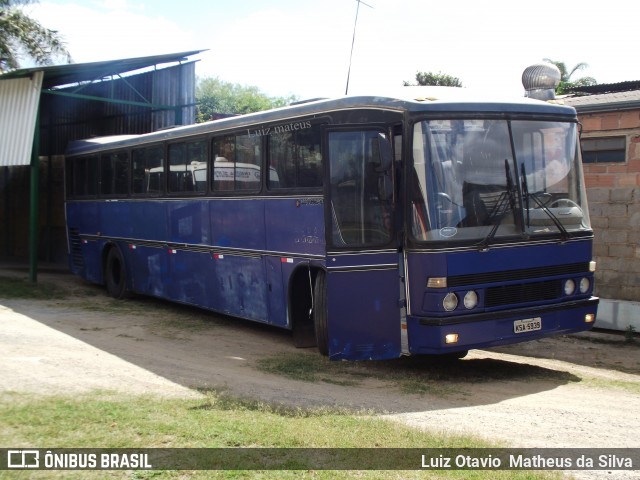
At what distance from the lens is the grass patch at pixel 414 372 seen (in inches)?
329

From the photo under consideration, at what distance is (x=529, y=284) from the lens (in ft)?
27.8

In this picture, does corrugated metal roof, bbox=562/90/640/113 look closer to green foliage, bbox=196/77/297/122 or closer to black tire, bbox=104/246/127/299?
black tire, bbox=104/246/127/299

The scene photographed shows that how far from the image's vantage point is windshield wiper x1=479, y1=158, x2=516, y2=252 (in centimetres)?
804

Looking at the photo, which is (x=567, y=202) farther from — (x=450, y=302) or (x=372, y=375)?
(x=372, y=375)

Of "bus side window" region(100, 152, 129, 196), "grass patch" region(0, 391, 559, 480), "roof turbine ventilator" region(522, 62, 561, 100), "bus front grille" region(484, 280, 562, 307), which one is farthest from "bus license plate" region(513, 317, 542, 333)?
"bus side window" region(100, 152, 129, 196)

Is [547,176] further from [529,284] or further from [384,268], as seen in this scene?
[384,268]

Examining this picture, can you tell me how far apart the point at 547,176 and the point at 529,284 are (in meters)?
1.24

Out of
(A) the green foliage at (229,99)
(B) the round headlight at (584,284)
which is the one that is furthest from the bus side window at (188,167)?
(A) the green foliage at (229,99)

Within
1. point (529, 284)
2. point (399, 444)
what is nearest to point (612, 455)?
point (399, 444)

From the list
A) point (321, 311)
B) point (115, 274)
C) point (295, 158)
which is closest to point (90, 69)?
point (115, 274)

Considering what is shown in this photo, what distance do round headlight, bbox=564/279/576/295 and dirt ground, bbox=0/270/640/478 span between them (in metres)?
0.99

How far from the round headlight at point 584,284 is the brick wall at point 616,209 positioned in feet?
11.0

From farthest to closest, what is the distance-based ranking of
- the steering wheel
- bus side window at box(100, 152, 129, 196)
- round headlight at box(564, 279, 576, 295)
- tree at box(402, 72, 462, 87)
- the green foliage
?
the green foliage, tree at box(402, 72, 462, 87), bus side window at box(100, 152, 129, 196), round headlight at box(564, 279, 576, 295), the steering wheel

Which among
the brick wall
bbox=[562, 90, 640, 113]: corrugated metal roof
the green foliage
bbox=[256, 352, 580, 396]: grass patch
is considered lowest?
bbox=[256, 352, 580, 396]: grass patch
